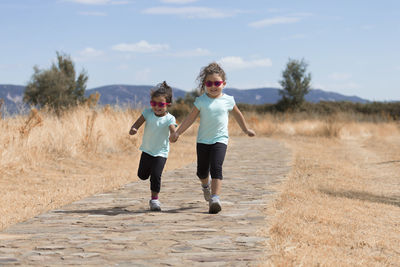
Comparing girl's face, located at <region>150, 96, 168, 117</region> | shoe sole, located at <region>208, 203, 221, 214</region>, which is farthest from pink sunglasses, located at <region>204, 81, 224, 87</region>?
shoe sole, located at <region>208, 203, 221, 214</region>

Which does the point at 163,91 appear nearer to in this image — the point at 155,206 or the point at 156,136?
the point at 156,136

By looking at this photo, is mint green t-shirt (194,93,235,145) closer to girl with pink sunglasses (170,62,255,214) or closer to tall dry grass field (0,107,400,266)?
girl with pink sunglasses (170,62,255,214)

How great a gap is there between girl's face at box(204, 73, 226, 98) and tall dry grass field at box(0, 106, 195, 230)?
8.22 ft

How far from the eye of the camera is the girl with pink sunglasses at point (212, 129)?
534 centimetres

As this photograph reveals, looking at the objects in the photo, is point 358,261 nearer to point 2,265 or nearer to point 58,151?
point 2,265

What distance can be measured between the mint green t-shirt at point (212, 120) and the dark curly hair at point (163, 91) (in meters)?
0.38

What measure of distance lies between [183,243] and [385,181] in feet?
21.4

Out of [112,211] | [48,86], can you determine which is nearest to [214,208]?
[112,211]

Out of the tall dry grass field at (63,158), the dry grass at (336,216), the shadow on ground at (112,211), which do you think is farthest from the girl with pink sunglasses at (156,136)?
the tall dry grass field at (63,158)

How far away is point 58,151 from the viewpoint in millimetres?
11125

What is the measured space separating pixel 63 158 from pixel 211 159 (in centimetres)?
622

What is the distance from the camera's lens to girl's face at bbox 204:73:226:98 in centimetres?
544

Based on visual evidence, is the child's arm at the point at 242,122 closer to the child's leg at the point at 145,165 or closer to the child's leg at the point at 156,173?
the child's leg at the point at 156,173

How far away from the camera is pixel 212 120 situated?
17.7 ft
